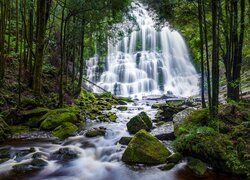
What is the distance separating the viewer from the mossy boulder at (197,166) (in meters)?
5.97

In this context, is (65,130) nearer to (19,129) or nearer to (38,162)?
(19,129)

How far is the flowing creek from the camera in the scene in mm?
6016

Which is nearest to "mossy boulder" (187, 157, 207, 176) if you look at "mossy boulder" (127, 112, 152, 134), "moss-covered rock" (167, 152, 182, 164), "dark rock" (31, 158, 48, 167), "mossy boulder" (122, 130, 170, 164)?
"moss-covered rock" (167, 152, 182, 164)

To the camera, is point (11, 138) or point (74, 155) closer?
point (74, 155)

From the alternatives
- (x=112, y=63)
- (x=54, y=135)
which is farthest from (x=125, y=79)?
(x=54, y=135)

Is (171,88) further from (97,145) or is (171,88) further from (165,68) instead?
(97,145)

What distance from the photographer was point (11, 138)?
858cm

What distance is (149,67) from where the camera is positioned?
29.5m

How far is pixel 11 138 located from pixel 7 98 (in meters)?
3.22

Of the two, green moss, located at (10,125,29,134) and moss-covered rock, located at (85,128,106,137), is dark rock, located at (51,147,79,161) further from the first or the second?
green moss, located at (10,125,29,134)

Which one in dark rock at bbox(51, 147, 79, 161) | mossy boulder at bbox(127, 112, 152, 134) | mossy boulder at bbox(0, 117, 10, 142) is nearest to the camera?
dark rock at bbox(51, 147, 79, 161)

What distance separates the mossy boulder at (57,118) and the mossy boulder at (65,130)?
9.8 inches

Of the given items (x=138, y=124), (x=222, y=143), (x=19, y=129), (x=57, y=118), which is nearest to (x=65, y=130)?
(x=57, y=118)

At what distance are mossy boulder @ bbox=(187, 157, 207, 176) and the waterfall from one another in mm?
19664
